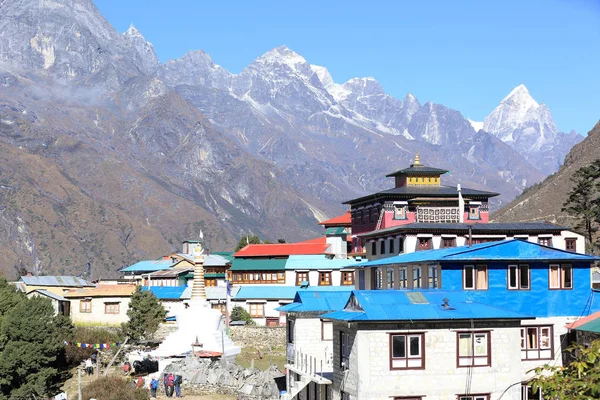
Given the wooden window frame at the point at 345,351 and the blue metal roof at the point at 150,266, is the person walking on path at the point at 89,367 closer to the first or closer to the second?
the wooden window frame at the point at 345,351

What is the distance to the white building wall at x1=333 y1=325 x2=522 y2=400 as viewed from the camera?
40750 mm

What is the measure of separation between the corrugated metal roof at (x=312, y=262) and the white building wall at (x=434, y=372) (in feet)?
250

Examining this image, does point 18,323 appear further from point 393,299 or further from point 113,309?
point 393,299

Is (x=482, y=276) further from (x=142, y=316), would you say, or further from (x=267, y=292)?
(x=267, y=292)

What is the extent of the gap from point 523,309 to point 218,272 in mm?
92593

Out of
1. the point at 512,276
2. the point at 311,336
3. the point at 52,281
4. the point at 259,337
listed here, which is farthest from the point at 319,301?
the point at 52,281

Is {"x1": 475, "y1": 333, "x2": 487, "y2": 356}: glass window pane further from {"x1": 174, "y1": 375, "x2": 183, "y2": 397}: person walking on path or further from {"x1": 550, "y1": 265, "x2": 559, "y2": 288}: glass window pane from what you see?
{"x1": 174, "y1": 375, "x2": 183, "y2": 397}: person walking on path

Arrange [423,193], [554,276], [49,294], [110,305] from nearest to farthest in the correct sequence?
[554,276] → [423,193] → [110,305] → [49,294]

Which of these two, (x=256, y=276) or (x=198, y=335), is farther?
(x=256, y=276)

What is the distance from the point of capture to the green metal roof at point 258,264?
125 m

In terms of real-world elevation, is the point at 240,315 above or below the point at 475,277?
below

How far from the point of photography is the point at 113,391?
6222cm

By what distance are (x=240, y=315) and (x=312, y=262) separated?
12518 mm

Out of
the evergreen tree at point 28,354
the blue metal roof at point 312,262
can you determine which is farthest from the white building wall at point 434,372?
the blue metal roof at point 312,262
